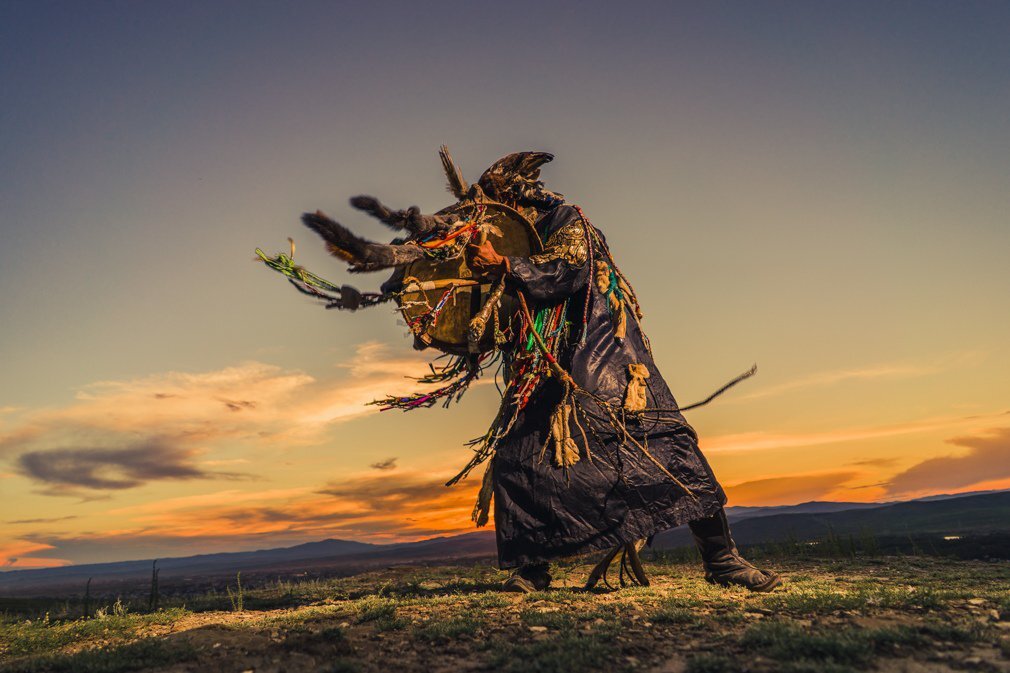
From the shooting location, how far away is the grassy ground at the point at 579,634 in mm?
2414

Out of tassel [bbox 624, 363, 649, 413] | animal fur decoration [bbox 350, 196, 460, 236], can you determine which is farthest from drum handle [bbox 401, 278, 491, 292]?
tassel [bbox 624, 363, 649, 413]

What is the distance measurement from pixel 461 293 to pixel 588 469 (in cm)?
173

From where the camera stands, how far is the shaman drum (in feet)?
14.7

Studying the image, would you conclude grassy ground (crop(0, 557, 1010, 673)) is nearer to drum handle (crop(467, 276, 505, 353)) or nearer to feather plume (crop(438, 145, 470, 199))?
drum handle (crop(467, 276, 505, 353))

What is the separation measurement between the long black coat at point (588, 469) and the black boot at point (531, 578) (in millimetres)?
275

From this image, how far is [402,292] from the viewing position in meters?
4.12

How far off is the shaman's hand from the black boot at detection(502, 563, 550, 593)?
2.28 meters

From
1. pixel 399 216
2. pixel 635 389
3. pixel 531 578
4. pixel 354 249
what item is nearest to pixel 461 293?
pixel 399 216

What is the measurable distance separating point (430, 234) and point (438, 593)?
9.62 ft

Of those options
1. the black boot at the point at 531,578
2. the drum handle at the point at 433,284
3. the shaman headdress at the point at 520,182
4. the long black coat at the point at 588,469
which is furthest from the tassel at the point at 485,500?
the shaman headdress at the point at 520,182

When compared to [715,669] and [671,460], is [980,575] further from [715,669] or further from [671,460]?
[715,669]

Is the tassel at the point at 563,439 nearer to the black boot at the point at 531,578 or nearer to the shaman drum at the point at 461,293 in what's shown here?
the shaman drum at the point at 461,293

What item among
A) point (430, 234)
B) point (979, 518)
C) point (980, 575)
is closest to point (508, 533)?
point (430, 234)

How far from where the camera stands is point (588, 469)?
4148 millimetres
